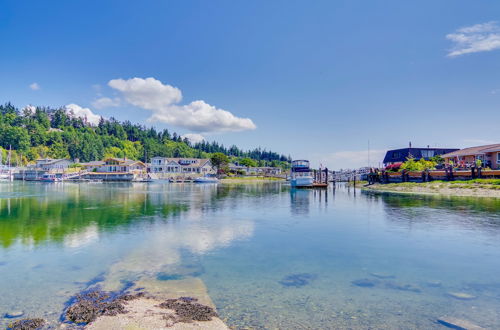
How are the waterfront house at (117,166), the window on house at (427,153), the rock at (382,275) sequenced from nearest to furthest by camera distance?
the rock at (382,275) → the window on house at (427,153) → the waterfront house at (117,166)

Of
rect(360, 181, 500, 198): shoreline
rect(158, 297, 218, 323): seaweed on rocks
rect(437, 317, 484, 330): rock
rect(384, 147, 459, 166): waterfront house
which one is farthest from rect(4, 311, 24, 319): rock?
rect(384, 147, 459, 166): waterfront house

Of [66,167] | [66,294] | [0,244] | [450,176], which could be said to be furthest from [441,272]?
[66,167]

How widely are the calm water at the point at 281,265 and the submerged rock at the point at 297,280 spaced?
0.13 ft

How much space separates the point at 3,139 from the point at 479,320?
6754 inches

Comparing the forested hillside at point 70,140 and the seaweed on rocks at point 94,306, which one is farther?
the forested hillside at point 70,140

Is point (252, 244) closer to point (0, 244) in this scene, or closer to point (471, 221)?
point (0, 244)

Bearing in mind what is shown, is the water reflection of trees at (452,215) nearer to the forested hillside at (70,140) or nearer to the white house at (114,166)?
the white house at (114,166)

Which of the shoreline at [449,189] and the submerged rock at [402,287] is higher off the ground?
the shoreline at [449,189]

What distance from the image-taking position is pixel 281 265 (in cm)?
1334

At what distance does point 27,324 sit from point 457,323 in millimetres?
10724

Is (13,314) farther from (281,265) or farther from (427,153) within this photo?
(427,153)

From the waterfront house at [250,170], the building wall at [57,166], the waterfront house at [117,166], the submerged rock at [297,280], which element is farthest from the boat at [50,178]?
the submerged rock at [297,280]

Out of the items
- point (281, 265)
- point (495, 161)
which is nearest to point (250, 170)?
point (495, 161)

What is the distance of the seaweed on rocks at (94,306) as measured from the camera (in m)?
8.01
